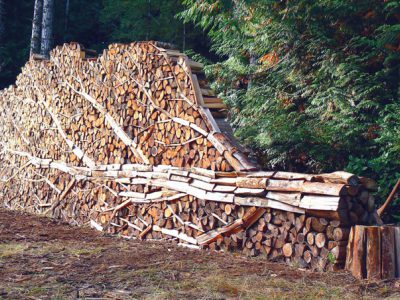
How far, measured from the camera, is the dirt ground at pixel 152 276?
384 centimetres

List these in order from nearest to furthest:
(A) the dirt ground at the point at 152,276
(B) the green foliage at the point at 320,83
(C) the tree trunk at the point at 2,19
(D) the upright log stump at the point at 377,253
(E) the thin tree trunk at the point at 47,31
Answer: (A) the dirt ground at the point at 152,276, (D) the upright log stump at the point at 377,253, (B) the green foliage at the point at 320,83, (E) the thin tree trunk at the point at 47,31, (C) the tree trunk at the point at 2,19

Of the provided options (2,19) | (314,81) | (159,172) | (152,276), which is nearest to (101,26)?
(2,19)

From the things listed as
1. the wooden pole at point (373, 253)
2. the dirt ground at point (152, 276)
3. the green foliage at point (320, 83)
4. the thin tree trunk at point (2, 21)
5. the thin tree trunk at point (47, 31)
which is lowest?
the dirt ground at point (152, 276)

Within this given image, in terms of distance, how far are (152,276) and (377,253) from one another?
1873mm

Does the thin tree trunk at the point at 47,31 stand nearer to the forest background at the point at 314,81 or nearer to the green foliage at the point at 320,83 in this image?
the forest background at the point at 314,81

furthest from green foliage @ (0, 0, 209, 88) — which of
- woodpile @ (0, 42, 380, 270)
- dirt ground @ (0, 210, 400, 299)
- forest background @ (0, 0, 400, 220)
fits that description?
dirt ground @ (0, 210, 400, 299)

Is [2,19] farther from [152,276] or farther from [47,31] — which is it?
[152,276]

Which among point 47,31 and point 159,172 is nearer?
point 159,172

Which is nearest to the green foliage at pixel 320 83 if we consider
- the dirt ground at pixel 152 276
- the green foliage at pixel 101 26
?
the dirt ground at pixel 152 276

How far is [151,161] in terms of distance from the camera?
6797mm

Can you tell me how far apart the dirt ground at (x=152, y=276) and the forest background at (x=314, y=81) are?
1997 millimetres

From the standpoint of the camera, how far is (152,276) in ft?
14.3

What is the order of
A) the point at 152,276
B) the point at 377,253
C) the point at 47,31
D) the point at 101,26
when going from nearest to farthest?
the point at 377,253, the point at 152,276, the point at 47,31, the point at 101,26

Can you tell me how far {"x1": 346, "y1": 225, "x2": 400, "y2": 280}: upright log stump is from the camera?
420 centimetres
